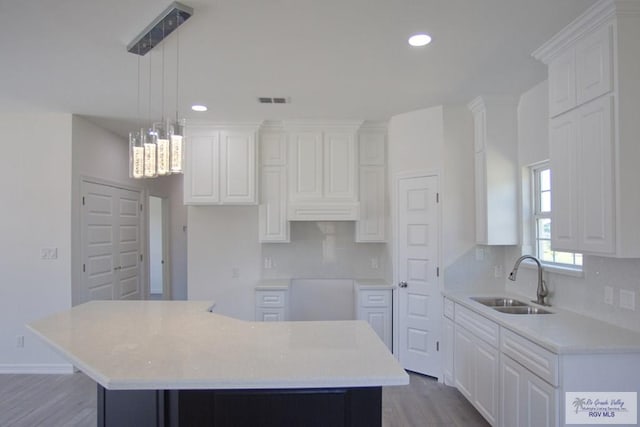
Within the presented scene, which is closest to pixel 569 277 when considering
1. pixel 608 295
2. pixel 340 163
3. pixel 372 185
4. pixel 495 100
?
pixel 608 295

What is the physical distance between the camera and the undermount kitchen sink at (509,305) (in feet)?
9.65

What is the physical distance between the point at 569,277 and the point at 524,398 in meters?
1.02

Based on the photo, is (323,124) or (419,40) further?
(323,124)

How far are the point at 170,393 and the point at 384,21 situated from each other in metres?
2.24

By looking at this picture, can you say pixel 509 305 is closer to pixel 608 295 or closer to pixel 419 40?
pixel 608 295

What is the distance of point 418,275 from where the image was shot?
12.6 ft

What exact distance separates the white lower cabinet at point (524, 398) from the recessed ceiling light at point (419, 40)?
2.08 metres

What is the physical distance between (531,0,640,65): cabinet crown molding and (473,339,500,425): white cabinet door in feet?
6.57

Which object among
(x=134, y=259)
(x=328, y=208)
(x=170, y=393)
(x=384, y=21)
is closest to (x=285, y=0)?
(x=384, y=21)

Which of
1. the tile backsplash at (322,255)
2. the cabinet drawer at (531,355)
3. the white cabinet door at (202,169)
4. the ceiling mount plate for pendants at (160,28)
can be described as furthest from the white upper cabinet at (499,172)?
the white cabinet door at (202,169)

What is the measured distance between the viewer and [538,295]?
2.99 m

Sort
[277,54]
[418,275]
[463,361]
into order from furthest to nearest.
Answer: [418,275] → [463,361] → [277,54]

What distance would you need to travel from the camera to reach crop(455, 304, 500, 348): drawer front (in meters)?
2.61

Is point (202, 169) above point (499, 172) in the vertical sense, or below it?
above
